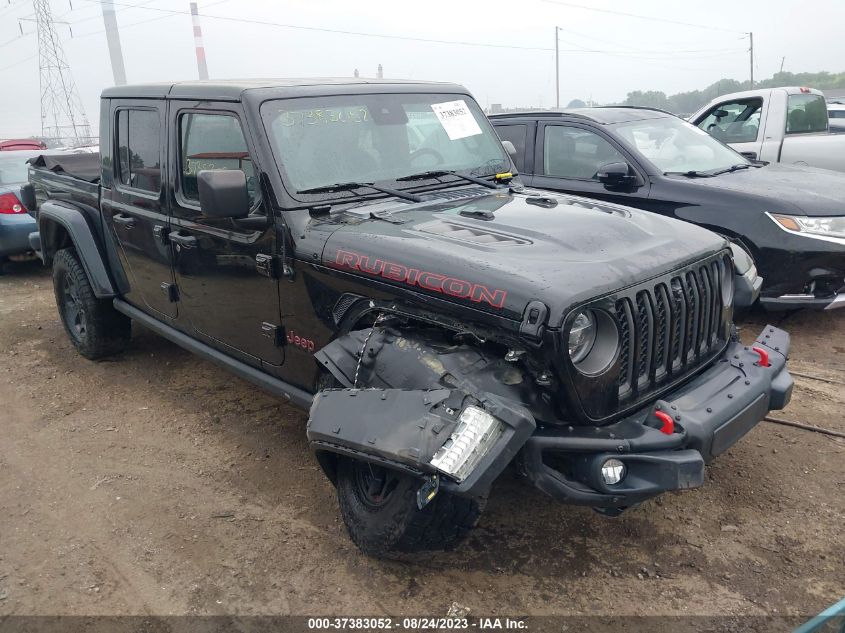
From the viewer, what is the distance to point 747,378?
2852 mm

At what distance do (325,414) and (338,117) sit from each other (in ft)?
5.39

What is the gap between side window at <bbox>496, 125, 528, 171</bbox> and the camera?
645cm

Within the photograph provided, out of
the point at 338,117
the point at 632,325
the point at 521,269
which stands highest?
the point at 338,117

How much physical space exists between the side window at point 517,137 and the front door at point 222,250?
11.3ft

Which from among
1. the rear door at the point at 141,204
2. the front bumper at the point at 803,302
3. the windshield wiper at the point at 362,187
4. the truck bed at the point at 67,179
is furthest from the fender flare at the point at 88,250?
the front bumper at the point at 803,302

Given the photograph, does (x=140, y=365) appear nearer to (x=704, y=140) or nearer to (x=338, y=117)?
(x=338, y=117)

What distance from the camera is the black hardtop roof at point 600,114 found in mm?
6137

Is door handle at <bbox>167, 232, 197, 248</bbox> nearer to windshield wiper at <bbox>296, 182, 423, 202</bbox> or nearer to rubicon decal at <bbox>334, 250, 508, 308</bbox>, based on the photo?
windshield wiper at <bbox>296, 182, 423, 202</bbox>

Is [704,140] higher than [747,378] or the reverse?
higher

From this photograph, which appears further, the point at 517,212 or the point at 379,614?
the point at 517,212

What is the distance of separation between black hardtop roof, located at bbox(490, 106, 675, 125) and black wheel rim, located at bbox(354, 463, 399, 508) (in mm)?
4247

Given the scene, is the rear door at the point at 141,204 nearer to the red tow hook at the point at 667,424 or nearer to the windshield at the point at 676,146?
the red tow hook at the point at 667,424

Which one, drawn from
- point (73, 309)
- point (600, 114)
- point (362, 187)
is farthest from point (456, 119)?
point (73, 309)

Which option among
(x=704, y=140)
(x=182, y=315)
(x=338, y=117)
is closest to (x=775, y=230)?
(x=704, y=140)
